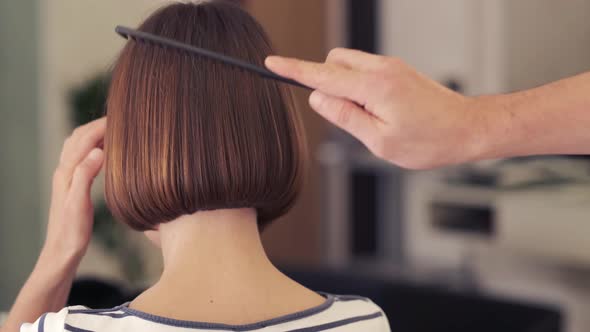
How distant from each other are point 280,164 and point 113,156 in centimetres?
18

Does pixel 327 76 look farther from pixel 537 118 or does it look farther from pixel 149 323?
pixel 149 323

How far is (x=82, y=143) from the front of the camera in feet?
2.70

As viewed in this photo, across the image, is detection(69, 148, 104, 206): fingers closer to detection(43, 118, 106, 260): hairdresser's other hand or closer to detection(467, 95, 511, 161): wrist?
detection(43, 118, 106, 260): hairdresser's other hand

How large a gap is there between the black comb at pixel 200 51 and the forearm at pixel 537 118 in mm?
169

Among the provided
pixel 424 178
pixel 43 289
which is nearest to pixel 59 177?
pixel 43 289

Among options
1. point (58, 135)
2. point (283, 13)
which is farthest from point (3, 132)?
point (283, 13)

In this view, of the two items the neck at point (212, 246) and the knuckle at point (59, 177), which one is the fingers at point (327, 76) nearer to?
the neck at point (212, 246)

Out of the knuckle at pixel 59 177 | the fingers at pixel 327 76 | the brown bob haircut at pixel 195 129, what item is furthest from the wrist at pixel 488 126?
the knuckle at pixel 59 177

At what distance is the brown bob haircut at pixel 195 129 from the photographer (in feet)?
2.20

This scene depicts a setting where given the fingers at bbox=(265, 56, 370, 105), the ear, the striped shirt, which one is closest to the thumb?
the ear

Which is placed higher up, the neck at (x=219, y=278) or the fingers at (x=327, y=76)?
the fingers at (x=327, y=76)

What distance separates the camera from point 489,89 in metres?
2.43

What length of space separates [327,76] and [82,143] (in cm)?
40

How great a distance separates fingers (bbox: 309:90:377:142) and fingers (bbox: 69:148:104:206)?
36 cm
